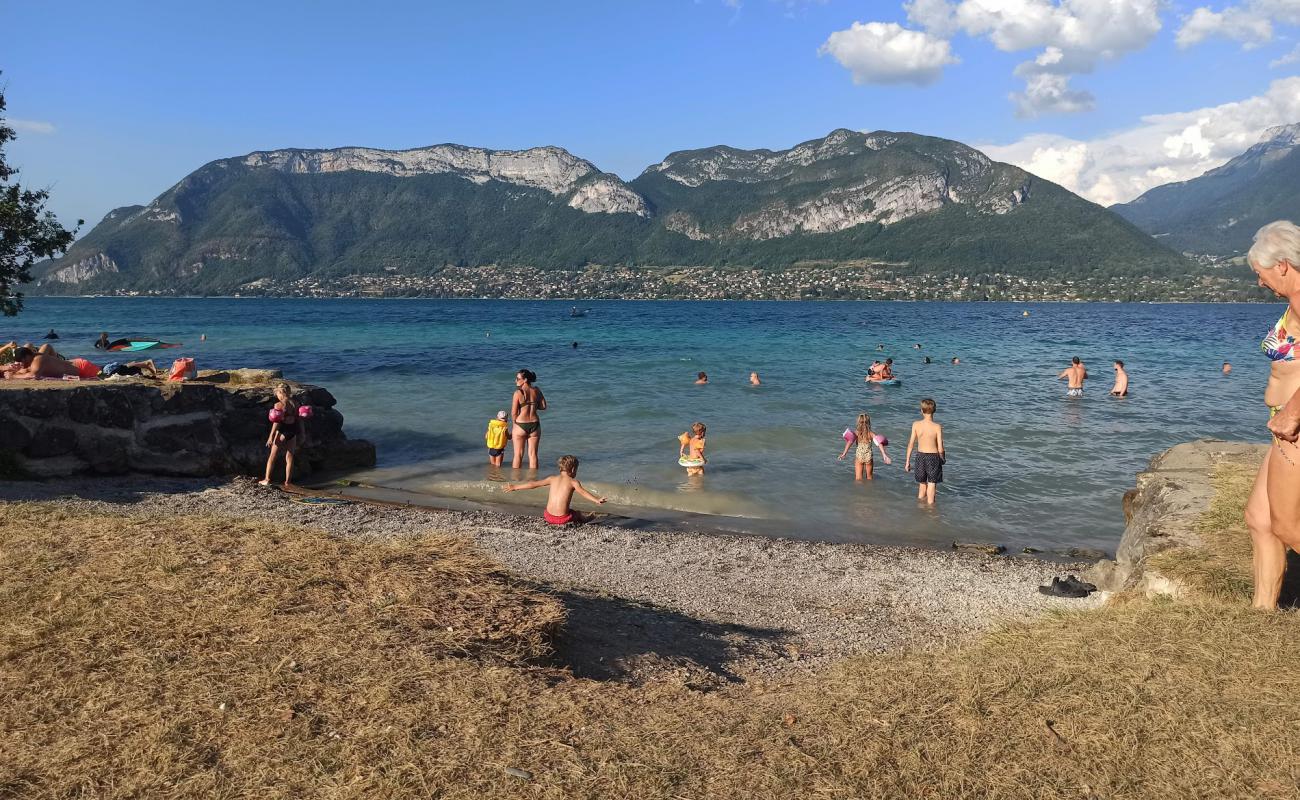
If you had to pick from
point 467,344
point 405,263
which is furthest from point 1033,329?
point 405,263

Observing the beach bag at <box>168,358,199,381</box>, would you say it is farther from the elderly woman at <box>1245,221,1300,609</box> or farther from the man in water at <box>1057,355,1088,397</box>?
the man in water at <box>1057,355,1088,397</box>

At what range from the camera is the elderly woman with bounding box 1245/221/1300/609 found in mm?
4020

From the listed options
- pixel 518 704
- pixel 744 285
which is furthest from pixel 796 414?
pixel 744 285

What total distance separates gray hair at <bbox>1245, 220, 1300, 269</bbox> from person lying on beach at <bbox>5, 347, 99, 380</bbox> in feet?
54.6

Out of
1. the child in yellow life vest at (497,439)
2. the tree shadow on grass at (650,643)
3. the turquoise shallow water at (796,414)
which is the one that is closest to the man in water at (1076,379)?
the turquoise shallow water at (796,414)

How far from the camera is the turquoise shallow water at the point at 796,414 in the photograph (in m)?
12.2

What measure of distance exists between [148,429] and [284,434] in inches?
84.0

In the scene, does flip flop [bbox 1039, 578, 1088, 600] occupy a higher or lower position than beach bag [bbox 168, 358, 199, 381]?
lower

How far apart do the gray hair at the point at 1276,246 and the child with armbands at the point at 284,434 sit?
1258 centimetres

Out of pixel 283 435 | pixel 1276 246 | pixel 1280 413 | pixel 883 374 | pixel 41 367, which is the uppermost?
pixel 1276 246

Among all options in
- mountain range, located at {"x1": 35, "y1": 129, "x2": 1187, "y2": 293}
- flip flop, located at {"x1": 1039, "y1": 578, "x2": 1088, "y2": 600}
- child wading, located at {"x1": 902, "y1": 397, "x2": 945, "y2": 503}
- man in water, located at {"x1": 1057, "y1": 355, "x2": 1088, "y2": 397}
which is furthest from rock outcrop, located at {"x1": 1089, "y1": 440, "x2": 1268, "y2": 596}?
mountain range, located at {"x1": 35, "y1": 129, "x2": 1187, "y2": 293}

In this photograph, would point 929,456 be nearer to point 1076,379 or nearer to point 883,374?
point 883,374

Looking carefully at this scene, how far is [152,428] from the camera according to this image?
12352 millimetres

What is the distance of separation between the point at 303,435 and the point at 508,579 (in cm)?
917
